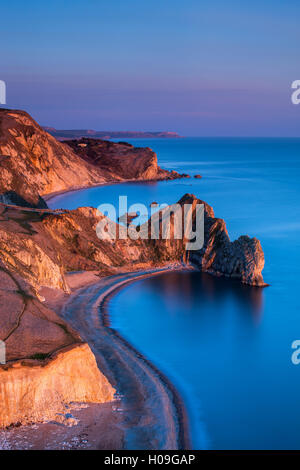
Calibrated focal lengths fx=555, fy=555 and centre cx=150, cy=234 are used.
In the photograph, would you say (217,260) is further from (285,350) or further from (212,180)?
(212,180)

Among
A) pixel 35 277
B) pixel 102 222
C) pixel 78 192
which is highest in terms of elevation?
pixel 78 192

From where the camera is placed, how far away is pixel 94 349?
1941 centimetres

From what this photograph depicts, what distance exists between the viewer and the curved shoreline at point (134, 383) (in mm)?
13987

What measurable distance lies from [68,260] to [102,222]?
4.75 metres

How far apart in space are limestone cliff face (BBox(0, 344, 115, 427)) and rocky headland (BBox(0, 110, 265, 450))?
0.02 m

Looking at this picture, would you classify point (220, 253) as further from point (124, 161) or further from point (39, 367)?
point (124, 161)

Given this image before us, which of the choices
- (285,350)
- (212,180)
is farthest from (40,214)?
(212,180)

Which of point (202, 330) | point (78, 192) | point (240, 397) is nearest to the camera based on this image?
point (240, 397)

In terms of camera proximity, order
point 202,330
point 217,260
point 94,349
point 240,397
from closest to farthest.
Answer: point 240,397, point 94,349, point 202,330, point 217,260

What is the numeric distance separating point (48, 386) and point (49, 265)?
39.7 feet

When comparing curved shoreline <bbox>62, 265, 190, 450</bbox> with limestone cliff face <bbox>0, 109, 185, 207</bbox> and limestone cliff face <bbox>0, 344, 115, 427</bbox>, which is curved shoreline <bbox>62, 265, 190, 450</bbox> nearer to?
limestone cliff face <bbox>0, 344, 115, 427</bbox>

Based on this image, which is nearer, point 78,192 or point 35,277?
point 35,277

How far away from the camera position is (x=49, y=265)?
25656mm

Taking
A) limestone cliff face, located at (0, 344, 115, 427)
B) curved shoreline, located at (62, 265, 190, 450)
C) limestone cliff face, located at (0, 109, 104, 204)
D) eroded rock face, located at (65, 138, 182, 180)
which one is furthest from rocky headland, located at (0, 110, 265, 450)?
eroded rock face, located at (65, 138, 182, 180)
